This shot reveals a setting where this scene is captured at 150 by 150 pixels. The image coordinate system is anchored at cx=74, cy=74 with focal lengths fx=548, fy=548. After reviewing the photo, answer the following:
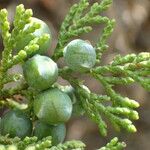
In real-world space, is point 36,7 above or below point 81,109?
below

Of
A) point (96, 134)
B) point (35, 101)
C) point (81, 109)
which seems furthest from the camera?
point (96, 134)

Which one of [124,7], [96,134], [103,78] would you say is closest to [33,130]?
[103,78]

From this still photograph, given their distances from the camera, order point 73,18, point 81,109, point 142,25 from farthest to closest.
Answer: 1. point 142,25
2. point 73,18
3. point 81,109

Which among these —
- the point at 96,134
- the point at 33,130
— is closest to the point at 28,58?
the point at 33,130

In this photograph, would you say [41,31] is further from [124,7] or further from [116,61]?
[124,7]

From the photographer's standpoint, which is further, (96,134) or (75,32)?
(96,134)

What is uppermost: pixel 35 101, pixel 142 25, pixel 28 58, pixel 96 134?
pixel 28 58
